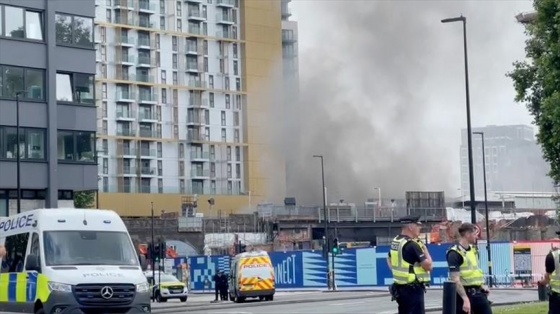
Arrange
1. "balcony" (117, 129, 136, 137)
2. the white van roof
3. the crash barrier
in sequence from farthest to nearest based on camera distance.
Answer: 1. "balcony" (117, 129, 136, 137)
2. the crash barrier
3. the white van roof

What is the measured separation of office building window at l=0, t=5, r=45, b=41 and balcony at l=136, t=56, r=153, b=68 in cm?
7093

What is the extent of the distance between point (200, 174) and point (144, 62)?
560 inches

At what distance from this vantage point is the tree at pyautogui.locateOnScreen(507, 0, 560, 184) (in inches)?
808

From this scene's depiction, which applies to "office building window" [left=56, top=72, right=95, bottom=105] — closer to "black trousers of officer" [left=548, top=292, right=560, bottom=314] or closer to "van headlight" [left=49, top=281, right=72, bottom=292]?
"van headlight" [left=49, top=281, right=72, bottom=292]

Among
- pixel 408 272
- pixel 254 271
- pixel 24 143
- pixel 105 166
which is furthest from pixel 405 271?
pixel 105 166

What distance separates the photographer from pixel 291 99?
129625 mm

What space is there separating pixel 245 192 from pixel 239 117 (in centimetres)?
891

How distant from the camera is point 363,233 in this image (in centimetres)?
10125

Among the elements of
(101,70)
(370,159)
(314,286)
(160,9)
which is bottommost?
(314,286)

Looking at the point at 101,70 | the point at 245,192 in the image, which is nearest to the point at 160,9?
the point at 101,70

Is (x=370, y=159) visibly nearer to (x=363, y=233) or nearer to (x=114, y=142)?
(x=363, y=233)

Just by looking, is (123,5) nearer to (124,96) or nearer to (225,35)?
(124,96)

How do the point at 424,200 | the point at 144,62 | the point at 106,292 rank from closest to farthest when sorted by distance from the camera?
the point at 106,292 → the point at 424,200 → the point at 144,62

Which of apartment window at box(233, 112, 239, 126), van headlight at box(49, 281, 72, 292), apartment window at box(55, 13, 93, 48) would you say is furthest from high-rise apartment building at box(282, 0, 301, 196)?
van headlight at box(49, 281, 72, 292)
